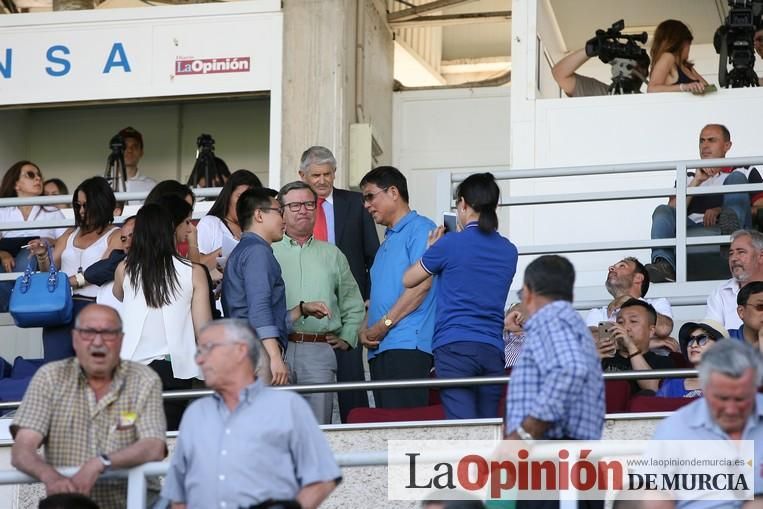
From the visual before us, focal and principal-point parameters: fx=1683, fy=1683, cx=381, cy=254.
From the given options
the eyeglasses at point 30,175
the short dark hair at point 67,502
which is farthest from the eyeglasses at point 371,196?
the eyeglasses at point 30,175

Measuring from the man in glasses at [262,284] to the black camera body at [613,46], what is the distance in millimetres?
3885

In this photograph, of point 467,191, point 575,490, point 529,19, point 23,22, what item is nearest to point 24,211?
point 23,22

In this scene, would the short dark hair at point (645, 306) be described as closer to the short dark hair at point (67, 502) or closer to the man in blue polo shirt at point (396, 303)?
the man in blue polo shirt at point (396, 303)

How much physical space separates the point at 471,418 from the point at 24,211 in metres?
4.98

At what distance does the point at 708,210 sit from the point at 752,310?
7.83 ft

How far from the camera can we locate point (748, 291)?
28.5 ft

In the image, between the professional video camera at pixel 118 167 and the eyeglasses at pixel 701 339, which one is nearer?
the eyeglasses at pixel 701 339

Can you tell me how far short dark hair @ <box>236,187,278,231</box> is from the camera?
8.32 meters

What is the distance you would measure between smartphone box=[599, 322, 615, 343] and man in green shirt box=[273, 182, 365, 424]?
1254 millimetres

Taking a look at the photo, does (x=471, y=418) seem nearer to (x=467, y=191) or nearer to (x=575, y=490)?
(x=467, y=191)

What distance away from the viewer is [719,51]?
12016 mm

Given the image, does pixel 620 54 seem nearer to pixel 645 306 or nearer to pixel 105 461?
pixel 645 306

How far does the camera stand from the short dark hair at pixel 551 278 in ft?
19.5

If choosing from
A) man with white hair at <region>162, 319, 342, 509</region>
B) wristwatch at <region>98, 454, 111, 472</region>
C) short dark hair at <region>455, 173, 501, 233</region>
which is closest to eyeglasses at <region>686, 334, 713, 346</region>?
short dark hair at <region>455, 173, 501, 233</region>
